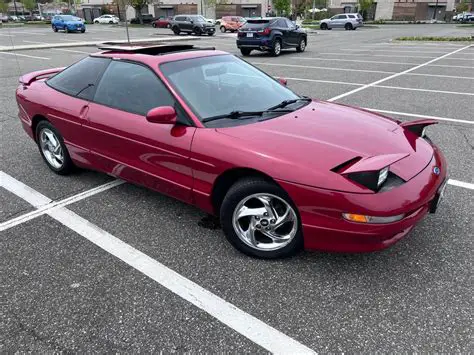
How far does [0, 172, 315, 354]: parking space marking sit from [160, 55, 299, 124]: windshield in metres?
1.17

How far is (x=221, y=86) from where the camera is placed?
3.43 m

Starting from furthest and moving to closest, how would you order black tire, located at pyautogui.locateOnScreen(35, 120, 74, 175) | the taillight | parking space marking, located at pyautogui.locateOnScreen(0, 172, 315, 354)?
the taillight
black tire, located at pyautogui.locateOnScreen(35, 120, 74, 175)
parking space marking, located at pyautogui.locateOnScreen(0, 172, 315, 354)

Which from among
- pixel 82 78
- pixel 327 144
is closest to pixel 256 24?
pixel 82 78

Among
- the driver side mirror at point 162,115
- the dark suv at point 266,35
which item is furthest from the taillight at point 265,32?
the driver side mirror at point 162,115

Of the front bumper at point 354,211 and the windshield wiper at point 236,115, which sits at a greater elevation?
the windshield wiper at point 236,115

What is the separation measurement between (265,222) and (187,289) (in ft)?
2.27

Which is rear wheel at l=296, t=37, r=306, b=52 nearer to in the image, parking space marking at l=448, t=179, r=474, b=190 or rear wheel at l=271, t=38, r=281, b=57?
rear wheel at l=271, t=38, r=281, b=57

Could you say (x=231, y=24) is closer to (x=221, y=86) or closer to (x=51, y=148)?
(x=51, y=148)

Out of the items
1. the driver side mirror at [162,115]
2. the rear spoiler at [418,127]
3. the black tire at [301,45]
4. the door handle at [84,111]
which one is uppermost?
the driver side mirror at [162,115]

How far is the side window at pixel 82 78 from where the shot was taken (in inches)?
150

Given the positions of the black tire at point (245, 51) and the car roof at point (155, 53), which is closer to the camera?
the car roof at point (155, 53)

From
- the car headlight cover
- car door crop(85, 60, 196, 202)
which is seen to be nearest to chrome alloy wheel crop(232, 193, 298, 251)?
the car headlight cover

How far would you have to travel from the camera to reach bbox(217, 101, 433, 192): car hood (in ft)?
8.21

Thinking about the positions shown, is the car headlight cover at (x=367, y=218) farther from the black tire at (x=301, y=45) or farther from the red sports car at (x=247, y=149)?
the black tire at (x=301, y=45)
